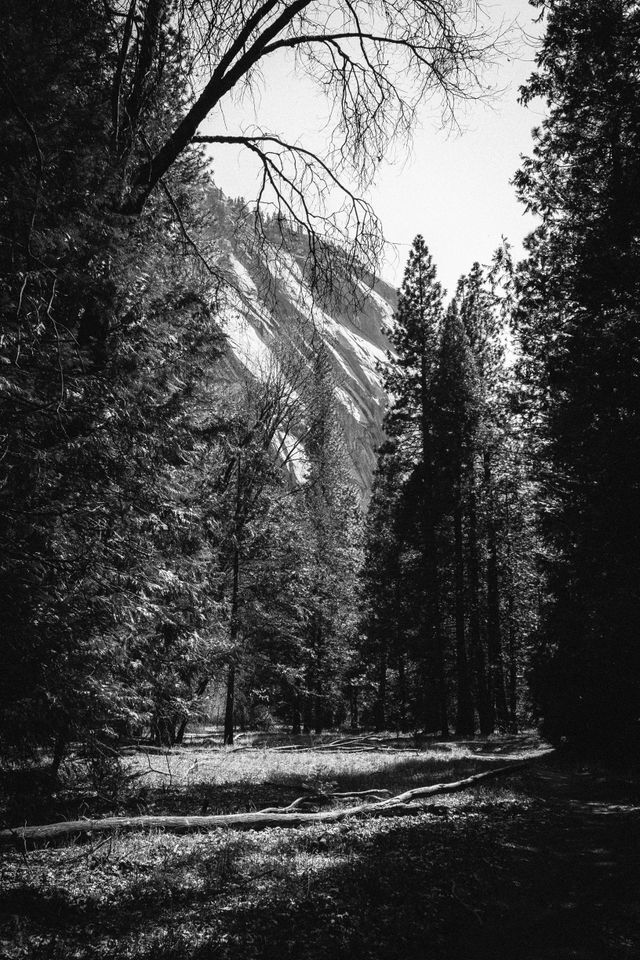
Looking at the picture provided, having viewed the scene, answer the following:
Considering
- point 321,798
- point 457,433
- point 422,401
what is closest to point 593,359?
point 321,798

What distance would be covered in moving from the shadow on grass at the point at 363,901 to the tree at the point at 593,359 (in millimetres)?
4175

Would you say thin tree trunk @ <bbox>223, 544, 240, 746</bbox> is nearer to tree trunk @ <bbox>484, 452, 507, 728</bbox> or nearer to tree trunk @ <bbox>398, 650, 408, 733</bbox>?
tree trunk @ <bbox>484, 452, 507, 728</bbox>

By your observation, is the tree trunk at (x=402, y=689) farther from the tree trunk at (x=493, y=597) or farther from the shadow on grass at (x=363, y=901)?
the shadow on grass at (x=363, y=901)

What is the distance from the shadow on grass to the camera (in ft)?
11.4

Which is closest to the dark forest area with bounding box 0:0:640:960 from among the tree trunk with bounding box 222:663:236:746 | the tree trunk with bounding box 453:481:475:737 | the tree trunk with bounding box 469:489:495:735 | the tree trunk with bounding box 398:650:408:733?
the tree trunk with bounding box 222:663:236:746

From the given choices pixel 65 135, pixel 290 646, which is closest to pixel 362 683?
pixel 290 646

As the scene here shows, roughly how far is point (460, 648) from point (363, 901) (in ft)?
57.2

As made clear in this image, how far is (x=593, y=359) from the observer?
362 inches

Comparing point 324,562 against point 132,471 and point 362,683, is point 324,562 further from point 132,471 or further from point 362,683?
point 132,471

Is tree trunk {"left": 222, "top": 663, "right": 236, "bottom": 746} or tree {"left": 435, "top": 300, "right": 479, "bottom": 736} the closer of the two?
tree trunk {"left": 222, "top": 663, "right": 236, "bottom": 746}

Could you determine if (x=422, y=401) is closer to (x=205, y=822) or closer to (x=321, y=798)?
(x=321, y=798)

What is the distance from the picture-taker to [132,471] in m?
6.27

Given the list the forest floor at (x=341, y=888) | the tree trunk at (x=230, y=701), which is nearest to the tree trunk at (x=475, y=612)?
the tree trunk at (x=230, y=701)

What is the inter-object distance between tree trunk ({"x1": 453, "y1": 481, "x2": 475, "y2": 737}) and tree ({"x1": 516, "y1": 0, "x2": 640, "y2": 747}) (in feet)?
26.4
